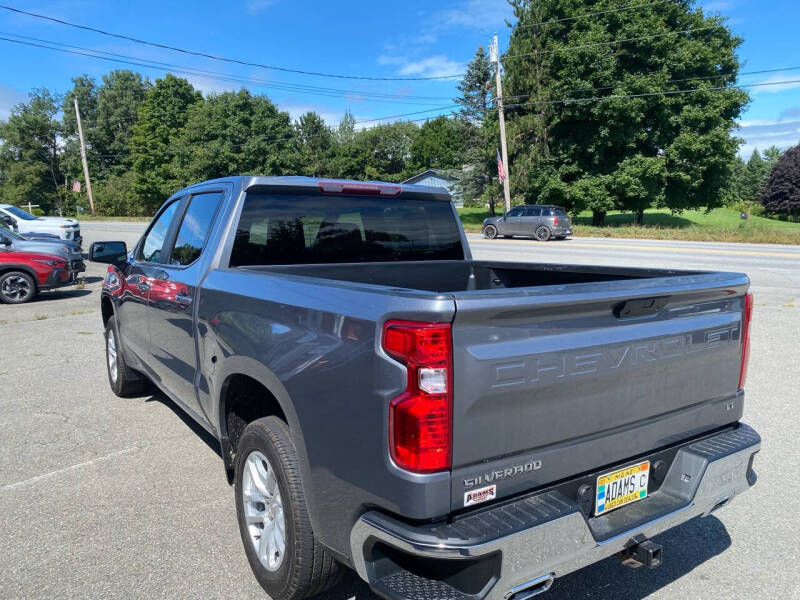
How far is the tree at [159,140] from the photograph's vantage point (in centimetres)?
6488

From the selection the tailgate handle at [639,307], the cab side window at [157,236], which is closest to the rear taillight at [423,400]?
the tailgate handle at [639,307]

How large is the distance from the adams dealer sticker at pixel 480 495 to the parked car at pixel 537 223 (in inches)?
1012

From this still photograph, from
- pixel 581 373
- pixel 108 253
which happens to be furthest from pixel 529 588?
pixel 108 253

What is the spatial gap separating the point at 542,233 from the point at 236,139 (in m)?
41.1

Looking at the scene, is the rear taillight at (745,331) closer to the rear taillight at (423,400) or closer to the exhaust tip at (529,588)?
the exhaust tip at (529,588)

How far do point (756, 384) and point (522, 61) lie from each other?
1484 inches

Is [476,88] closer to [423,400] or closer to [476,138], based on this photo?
[476,138]

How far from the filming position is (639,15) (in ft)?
124

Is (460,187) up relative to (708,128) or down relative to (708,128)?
down

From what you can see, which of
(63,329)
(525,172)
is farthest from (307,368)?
(525,172)

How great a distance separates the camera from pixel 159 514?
3461mm

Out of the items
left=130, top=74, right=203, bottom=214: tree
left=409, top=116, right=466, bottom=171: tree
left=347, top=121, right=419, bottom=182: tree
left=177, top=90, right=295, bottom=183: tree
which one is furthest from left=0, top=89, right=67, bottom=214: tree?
left=409, top=116, right=466, bottom=171: tree

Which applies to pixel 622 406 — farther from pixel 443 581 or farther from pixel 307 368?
pixel 307 368

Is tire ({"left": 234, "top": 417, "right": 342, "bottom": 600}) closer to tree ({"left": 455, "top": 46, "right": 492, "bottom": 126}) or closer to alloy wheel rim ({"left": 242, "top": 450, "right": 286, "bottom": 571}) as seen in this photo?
alloy wheel rim ({"left": 242, "top": 450, "right": 286, "bottom": 571})
